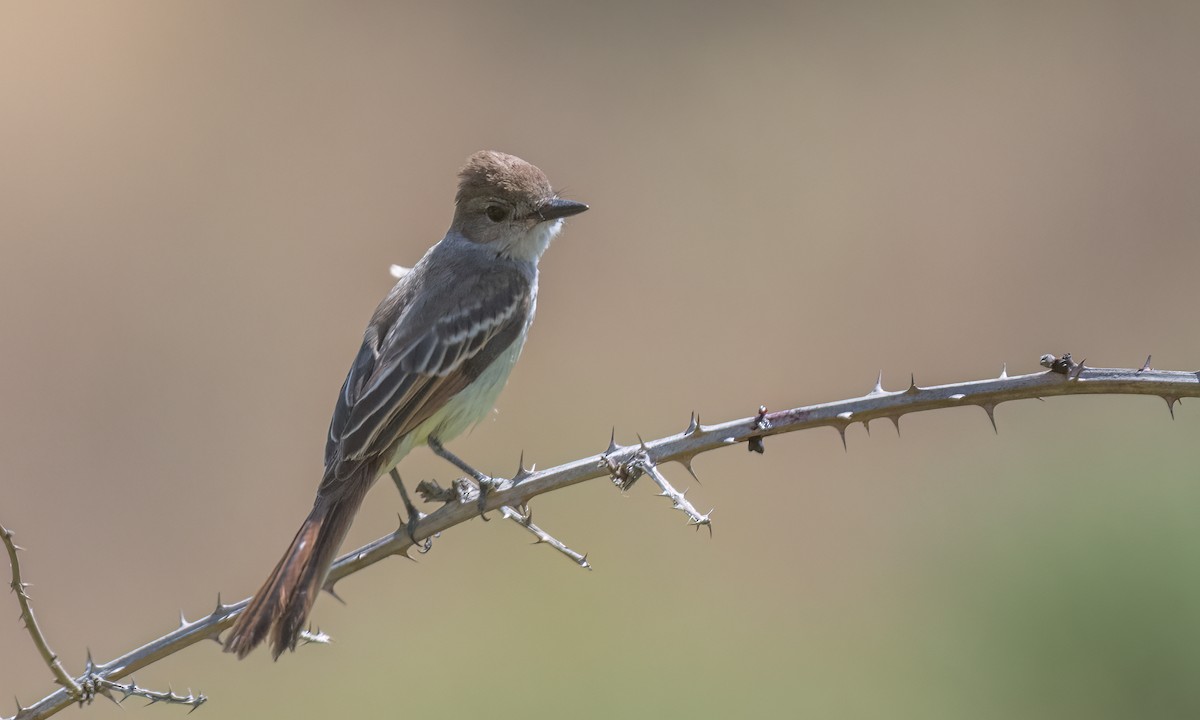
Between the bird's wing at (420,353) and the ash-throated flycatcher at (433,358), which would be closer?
the ash-throated flycatcher at (433,358)

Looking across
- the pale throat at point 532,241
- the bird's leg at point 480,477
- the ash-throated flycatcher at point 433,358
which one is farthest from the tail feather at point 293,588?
the pale throat at point 532,241

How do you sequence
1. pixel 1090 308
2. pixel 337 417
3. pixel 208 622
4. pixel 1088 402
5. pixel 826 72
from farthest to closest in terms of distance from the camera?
pixel 826 72
pixel 1090 308
pixel 1088 402
pixel 337 417
pixel 208 622

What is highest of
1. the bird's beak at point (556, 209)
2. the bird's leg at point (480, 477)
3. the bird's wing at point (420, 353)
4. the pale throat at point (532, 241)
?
the bird's beak at point (556, 209)

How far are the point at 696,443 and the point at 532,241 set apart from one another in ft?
7.60

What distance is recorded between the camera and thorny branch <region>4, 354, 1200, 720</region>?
11.5 ft

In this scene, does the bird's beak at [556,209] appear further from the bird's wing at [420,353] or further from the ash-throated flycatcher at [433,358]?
the bird's wing at [420,353]

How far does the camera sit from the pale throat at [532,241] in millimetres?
6055

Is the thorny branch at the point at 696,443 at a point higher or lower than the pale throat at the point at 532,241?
lower

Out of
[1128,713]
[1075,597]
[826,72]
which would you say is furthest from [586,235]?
[1128,713]

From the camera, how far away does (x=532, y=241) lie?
20.0 ft

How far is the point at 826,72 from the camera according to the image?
50.9 feet

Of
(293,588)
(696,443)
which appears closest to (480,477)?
(293,588)

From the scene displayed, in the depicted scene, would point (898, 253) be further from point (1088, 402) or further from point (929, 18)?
point (929, 18)

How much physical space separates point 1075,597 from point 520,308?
14.7 ft
